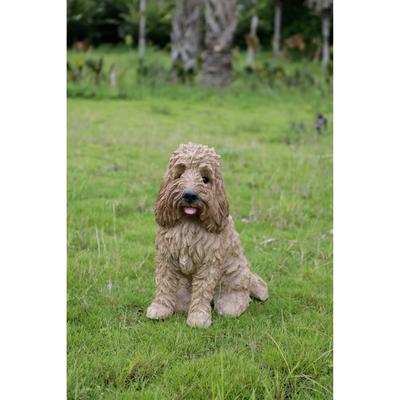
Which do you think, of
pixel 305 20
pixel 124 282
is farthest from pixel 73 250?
pixel 305 20

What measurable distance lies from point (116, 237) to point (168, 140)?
3288 millimetres

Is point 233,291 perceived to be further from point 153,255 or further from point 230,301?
point 153,255

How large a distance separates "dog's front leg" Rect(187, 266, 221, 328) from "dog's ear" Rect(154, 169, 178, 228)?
1.24 feet

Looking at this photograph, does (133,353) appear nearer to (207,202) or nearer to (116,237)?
(207,202)

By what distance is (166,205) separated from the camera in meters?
3.51

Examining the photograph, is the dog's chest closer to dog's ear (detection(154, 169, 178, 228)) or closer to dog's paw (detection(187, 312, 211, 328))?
dog's ear (detection(154, 169, 178, 228))

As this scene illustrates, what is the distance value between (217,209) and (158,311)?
74cm

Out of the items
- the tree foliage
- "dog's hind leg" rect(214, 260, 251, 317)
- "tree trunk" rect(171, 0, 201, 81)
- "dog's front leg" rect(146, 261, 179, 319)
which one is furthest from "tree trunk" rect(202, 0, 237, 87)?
"dog's front leg" rect(146, 261, 179, 319)

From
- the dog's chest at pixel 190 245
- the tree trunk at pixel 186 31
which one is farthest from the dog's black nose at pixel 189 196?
the tree trunk at pixel 186 31

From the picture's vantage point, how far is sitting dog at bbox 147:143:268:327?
11.3 ft

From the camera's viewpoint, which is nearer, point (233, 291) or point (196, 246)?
point (196, 246)

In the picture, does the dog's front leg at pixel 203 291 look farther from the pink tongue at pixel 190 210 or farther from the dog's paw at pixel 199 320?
the pink tongue at pixel 190 210

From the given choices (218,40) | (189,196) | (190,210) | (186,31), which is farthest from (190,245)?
(186,31)
